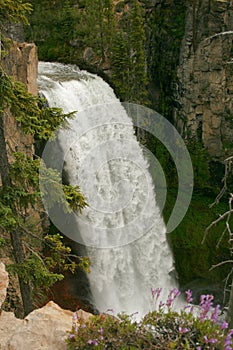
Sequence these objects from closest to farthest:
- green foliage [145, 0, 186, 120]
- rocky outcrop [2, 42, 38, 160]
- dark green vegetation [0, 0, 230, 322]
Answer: rocky outcrop [2, 42, 38, 160], dark green vegetation [0, 0, 230, 322], green foliage [145, 0, 186, 120]

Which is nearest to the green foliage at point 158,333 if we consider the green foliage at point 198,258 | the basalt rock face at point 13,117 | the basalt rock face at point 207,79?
the basalt rock face at point 13,117

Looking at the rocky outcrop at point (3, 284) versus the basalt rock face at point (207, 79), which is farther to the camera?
the basalt rock face at point (207, 79)

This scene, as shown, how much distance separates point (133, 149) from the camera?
53.0ft

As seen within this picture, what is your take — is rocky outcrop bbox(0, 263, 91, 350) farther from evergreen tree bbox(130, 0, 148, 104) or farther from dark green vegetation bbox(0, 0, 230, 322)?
evergreen tree bbox(130, 0, 148, 104)

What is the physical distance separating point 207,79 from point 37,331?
15506mm

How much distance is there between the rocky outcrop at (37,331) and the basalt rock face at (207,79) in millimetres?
14618

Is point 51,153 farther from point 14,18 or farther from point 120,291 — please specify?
point 14,18

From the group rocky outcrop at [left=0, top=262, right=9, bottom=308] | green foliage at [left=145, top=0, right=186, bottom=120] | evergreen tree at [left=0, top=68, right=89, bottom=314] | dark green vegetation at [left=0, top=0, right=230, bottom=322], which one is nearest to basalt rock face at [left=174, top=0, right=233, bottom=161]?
green foliage at [left=145, top=0, right=186, bottom=120]

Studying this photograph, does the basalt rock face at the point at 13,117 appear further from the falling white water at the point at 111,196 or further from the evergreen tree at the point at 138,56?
the evergreen tree at the point at 138,56

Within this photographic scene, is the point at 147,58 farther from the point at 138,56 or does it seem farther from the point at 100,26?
the point at 100,26

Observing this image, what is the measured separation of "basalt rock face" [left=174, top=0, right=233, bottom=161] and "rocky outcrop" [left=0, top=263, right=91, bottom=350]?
14618mm

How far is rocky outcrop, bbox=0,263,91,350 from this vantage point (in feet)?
13.9

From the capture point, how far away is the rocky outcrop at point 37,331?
167 inches

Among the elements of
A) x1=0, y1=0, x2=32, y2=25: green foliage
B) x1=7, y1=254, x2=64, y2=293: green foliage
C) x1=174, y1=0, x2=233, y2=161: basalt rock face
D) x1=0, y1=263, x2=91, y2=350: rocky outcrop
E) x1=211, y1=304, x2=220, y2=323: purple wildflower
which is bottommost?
x1=0, y1=263, x2=91, y2=350: rocky outcrop
